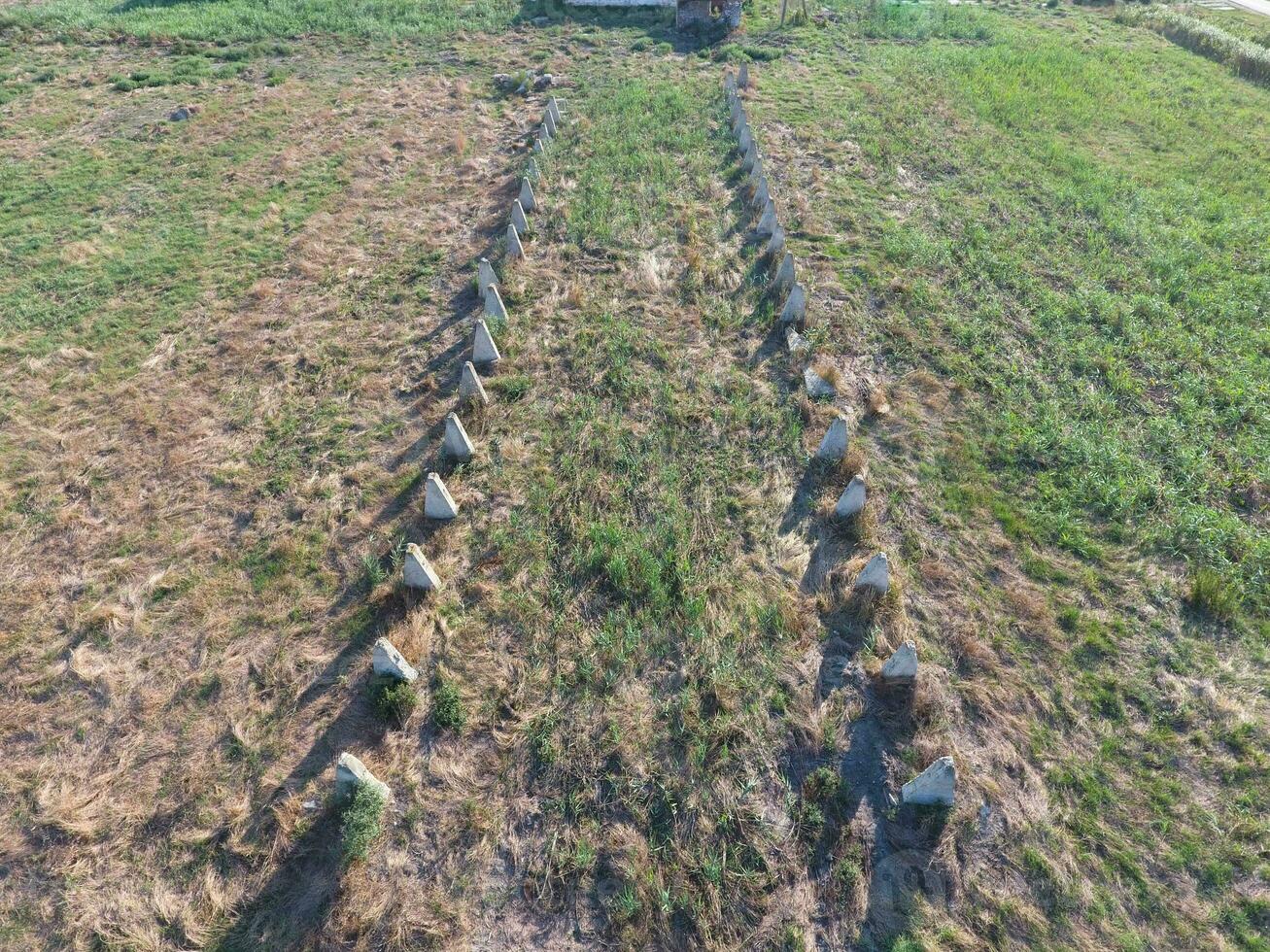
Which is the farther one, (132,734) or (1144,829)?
(132,734)

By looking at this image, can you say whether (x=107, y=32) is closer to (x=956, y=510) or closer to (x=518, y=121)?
(x=518, y=121)

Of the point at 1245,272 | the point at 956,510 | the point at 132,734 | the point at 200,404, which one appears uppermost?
the point at 1245,272

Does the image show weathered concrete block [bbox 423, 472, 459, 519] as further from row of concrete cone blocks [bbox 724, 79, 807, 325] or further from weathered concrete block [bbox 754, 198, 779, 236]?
weathered concrete block [bbox 754, 198, 779, 236]

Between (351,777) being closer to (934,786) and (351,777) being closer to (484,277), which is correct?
(934,786)

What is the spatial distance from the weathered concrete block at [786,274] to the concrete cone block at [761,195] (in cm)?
259

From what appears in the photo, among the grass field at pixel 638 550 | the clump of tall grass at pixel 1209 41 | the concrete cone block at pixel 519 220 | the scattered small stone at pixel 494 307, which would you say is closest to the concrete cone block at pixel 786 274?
the grass field at pixel 638 550

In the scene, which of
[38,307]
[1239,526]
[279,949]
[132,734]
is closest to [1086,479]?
[1239,526]

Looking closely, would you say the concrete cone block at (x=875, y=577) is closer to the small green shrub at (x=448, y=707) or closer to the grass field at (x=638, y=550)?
the grass field at (x=638, y=550)

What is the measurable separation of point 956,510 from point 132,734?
9500 mm

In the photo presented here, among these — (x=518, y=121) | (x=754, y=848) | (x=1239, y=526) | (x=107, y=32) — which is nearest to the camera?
(x=754, y=848)

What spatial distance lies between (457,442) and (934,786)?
21.6 feet

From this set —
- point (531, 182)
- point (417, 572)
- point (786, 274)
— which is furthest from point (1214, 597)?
point (531, 182)

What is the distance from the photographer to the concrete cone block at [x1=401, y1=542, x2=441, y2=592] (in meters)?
6.68

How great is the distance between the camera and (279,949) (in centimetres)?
474
